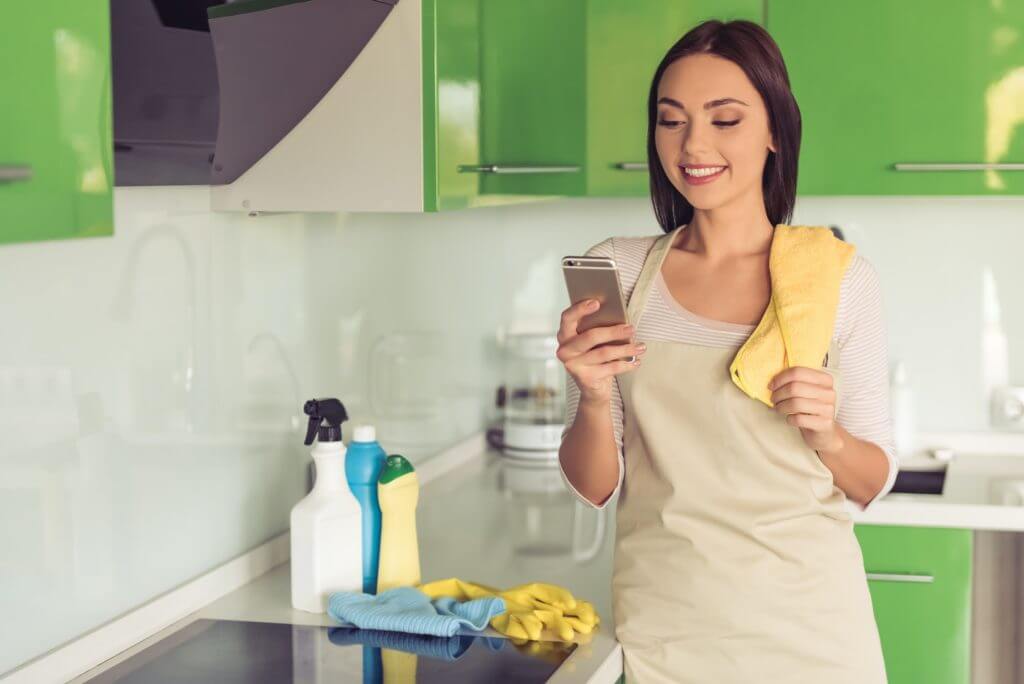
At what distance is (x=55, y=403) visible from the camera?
1.51m

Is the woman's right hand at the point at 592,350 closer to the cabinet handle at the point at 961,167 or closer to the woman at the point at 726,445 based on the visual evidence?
the woman at the point at 726,445

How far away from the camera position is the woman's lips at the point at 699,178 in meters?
1.57

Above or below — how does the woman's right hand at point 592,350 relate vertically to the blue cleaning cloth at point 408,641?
above

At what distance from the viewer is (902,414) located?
286cm

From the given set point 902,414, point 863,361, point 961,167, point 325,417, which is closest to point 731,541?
point 863,361

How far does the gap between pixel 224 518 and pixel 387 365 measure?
A: 2.09 feet

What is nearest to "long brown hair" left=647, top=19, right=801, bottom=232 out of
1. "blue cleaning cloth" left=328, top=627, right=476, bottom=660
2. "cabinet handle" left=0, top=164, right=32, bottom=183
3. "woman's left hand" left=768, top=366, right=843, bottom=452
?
"woman's left hand" left=768, top=366, right=843, bottom=452

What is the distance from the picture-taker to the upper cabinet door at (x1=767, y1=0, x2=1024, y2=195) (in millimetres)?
2477

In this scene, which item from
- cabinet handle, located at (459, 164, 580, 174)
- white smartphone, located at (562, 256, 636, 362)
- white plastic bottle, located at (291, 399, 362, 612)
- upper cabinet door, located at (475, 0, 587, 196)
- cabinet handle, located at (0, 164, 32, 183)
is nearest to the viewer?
cabinet handle, located at (0, 164, 32, 183)

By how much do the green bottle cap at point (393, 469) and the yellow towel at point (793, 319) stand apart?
1.72 ft

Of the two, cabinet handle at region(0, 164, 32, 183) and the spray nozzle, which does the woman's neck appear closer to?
the spray nozzle

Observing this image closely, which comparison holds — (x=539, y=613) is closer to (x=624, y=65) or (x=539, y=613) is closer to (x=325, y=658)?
(x=325, y=658)

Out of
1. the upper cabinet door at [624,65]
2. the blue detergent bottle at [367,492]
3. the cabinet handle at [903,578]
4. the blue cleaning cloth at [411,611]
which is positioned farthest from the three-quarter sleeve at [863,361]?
the upper cabinet door at [624,65]

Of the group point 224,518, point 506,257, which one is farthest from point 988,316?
point 224,518
